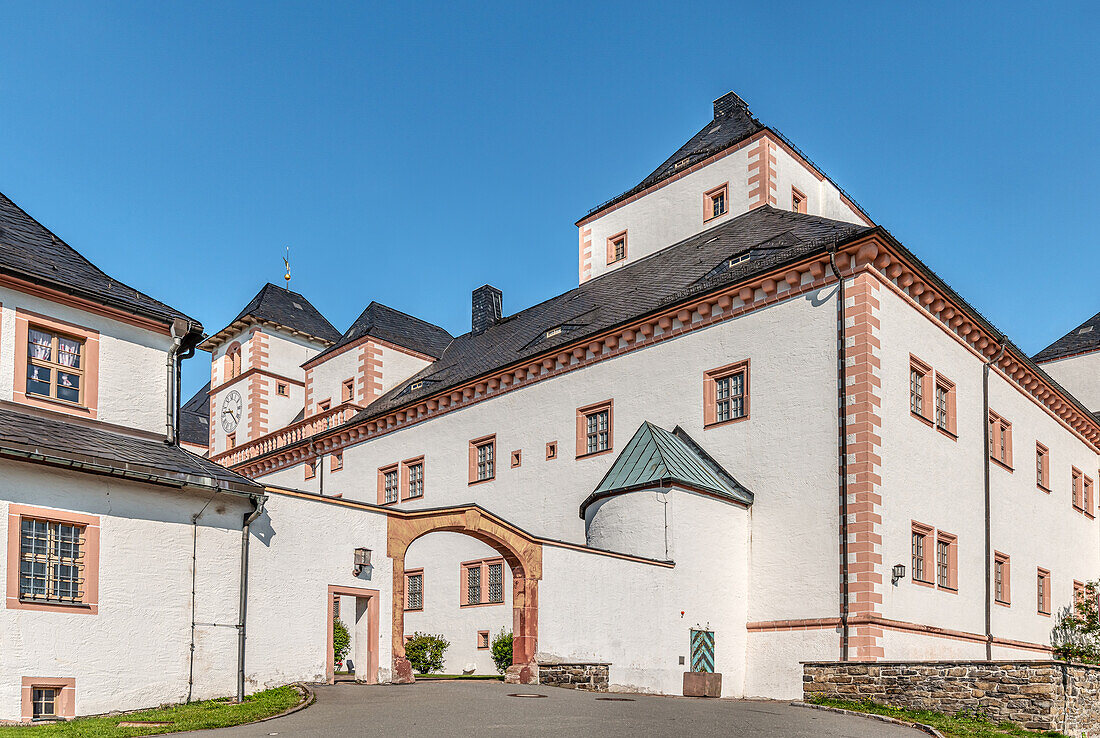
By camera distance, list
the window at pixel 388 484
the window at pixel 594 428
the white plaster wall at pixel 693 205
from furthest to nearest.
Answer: the window at pixel 388 484
the white plaster wall at pixel 693 205
the window at pixel 594 428

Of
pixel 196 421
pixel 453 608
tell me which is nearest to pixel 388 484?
pixel 453 608

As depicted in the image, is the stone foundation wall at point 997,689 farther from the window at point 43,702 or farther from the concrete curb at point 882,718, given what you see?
the window at point 43,702

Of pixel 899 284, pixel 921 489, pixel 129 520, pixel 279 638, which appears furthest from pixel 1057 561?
pixel 129 520

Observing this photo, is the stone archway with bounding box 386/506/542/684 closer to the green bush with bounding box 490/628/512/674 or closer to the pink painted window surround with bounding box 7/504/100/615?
the green bush with bounding box 490/628/512/674

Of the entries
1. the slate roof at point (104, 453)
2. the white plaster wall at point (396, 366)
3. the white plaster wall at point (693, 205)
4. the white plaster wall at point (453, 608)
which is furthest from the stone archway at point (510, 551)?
the white plaster wall at point (396, 366)

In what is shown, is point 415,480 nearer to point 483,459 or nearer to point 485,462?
point 483,459

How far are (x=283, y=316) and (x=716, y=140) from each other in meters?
21.3

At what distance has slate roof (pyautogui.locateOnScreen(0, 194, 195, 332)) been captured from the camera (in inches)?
691

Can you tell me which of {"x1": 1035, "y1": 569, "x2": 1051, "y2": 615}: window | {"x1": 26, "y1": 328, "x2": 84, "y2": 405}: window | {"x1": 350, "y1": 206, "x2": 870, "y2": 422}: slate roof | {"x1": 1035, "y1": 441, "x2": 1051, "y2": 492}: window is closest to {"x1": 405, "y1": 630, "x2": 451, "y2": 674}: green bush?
{"x1": 350, "y1": 206, "x2": 870, "y2": 422}: slate roof

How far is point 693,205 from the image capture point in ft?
110

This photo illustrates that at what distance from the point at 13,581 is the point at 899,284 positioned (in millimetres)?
16953

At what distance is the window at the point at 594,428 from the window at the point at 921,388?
23.2 feet

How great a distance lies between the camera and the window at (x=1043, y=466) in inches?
1141

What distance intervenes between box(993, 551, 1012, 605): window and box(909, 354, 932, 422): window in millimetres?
4535
